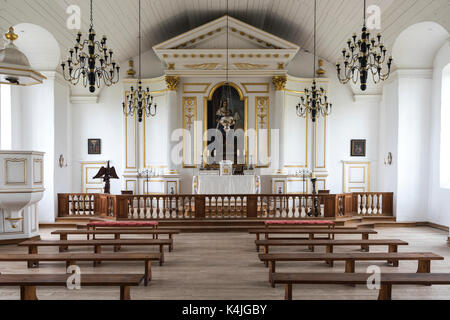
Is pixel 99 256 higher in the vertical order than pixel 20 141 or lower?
lower

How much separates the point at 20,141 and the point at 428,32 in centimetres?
1125

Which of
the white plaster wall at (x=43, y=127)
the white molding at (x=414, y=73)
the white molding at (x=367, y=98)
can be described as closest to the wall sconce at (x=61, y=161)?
the white plaster wall at (x=43, y=127)

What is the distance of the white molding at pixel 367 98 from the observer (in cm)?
Answer: 1256

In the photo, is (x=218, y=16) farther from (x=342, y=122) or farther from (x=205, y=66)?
(x=342, y=122)

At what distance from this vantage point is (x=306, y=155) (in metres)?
12.6

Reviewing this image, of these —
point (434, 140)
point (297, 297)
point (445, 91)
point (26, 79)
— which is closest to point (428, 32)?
point (445, 91)

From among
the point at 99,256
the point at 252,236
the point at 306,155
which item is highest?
the point at 306,155

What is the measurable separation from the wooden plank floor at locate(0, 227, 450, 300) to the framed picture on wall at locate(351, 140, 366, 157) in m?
5.39

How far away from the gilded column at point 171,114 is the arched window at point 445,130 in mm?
8214

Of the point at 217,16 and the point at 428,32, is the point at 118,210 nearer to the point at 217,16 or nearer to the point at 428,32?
the point at 217,16

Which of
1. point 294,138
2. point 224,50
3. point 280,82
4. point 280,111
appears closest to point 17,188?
point 224,50

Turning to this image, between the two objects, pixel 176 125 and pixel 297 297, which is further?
pixel 176 125

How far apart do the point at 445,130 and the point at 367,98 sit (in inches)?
152

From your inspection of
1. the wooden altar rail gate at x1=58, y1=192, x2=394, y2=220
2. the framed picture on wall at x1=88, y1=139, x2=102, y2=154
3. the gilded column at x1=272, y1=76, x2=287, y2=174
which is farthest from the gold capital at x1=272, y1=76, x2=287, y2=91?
the framed picture on wall at x1=88, y1=139, x2=102, y2=154
